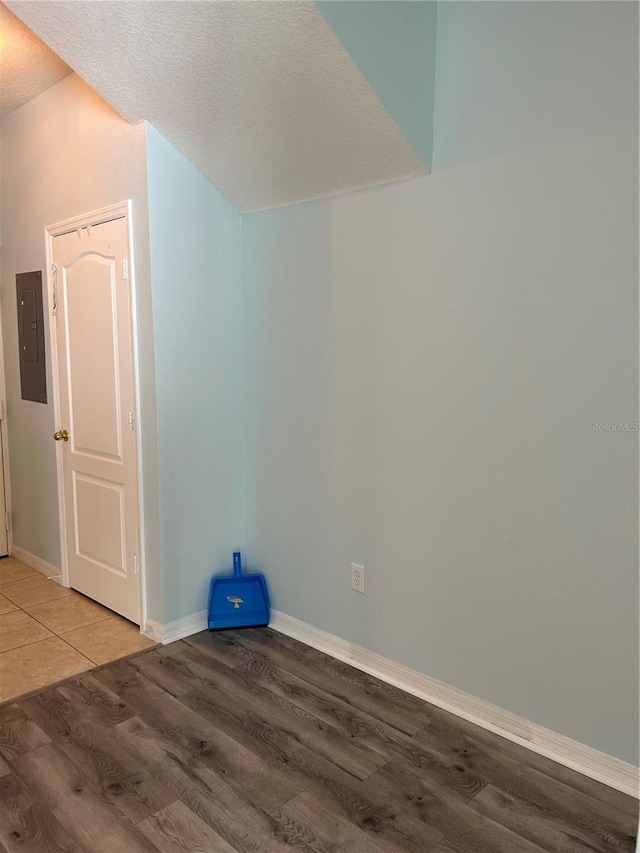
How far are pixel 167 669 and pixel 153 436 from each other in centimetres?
97

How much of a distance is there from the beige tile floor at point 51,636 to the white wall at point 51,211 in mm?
213

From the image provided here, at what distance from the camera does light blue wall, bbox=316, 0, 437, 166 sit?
198cm

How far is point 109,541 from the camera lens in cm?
321

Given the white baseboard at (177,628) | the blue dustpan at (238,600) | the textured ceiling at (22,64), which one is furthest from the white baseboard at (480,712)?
the textured ceiling at (22,64)

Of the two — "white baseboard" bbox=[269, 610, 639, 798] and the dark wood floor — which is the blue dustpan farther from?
the dark wood floor

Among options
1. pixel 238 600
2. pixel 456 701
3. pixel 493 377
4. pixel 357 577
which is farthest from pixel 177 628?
pixel 493 377

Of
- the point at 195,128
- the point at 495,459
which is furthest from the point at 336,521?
the point at 195,128

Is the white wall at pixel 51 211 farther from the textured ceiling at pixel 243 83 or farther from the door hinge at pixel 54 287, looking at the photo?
the textured ceiling at pixel 243 83

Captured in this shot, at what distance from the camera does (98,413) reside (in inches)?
124

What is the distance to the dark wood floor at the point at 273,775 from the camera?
178cm

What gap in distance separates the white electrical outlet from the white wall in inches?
34.8

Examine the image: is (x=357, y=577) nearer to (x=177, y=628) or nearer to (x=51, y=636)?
(x=177, y=628)

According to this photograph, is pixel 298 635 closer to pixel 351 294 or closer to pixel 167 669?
pixel 167 669

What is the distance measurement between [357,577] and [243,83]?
6.19 ft
